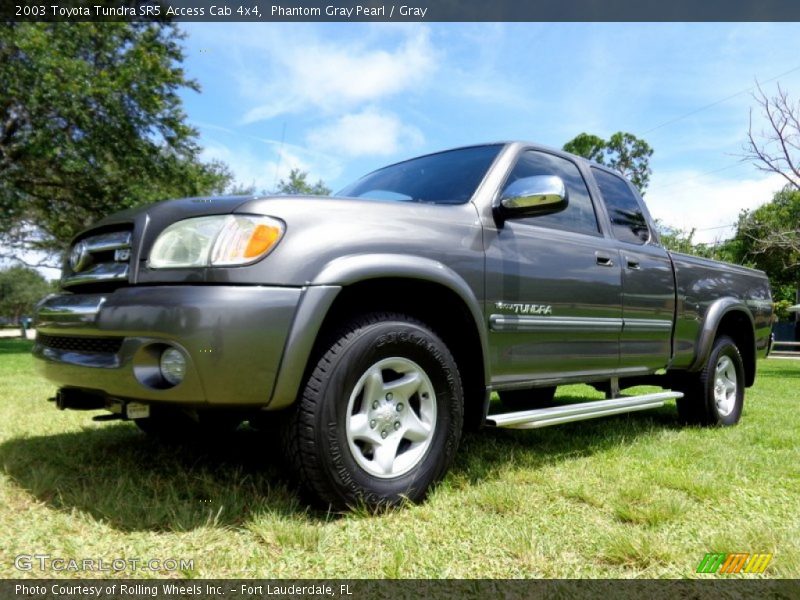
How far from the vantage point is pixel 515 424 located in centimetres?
286

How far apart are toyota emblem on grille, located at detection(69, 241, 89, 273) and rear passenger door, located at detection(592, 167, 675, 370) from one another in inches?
121

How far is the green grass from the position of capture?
196 centimetres

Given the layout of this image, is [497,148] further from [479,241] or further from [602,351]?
[602,351]

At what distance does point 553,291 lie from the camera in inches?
127

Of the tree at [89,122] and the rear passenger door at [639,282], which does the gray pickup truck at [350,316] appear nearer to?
the rear passenger door at [639,282]

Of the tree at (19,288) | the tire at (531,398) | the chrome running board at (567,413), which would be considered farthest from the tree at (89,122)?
the tree at (19,288)

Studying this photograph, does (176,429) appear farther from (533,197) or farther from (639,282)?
(639,282)

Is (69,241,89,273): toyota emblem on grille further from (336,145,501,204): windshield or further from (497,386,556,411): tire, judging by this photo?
(497,386,556,411): tire

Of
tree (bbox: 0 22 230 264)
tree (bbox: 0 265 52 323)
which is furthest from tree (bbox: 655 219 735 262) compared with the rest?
tree (bbox: 0 265 52 323)

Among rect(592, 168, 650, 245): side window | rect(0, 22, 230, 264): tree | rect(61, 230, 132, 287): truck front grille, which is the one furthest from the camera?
rect(0, 22, 230, 264): tree

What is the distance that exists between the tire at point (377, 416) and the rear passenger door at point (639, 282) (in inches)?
68.1

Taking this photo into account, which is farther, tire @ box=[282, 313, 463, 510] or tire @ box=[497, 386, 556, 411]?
tire @ box=[497, 386, 556, 411]

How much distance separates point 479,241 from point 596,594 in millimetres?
1636

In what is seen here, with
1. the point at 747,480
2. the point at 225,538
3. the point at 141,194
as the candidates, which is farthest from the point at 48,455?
the point at 141,194
